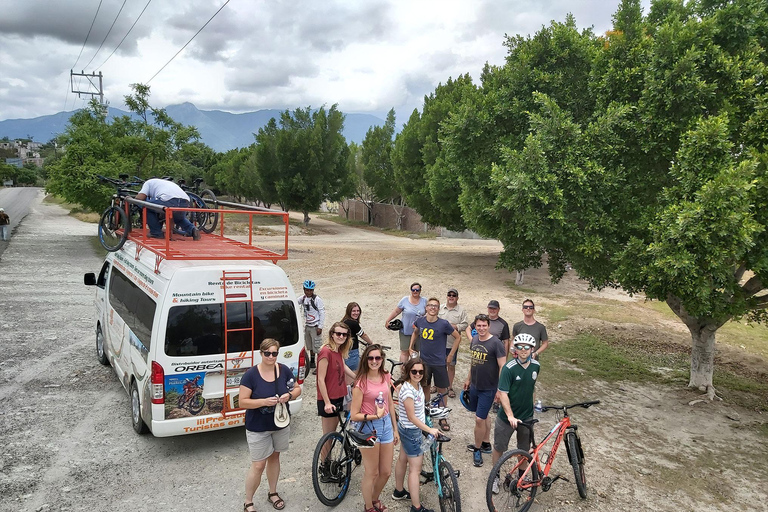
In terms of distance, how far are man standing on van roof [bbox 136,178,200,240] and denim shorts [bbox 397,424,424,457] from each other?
195 inches

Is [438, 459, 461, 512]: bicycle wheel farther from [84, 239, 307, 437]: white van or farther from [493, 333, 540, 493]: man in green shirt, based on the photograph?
[84, 239, 307, 437]: white van

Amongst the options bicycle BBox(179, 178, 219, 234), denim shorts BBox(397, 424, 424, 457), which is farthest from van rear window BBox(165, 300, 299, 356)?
bicycle BBox(179, 178, 219, 234)

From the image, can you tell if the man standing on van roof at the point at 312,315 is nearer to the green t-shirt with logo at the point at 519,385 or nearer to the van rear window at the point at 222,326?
the van rear window at the point at 222,326

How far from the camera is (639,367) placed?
10.4 meters

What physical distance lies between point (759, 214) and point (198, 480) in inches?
295

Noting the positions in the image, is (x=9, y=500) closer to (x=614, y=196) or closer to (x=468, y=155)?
(x=614, y=196)

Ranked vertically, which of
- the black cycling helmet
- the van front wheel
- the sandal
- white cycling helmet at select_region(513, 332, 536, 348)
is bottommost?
the sandal

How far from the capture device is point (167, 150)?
25984 mm

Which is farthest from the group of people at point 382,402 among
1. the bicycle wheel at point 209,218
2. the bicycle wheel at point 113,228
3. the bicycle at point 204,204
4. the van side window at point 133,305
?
the bicycle wheel at point 209,218

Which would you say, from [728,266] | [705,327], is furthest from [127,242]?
[705,327]

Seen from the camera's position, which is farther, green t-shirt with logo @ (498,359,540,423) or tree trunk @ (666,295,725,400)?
tree trunk @ (666,295,725,400)

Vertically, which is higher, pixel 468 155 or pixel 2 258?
pixel 468 155

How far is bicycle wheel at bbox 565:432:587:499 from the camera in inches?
203

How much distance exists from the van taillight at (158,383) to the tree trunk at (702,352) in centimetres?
820
